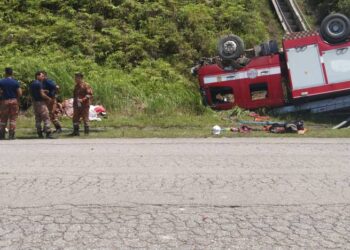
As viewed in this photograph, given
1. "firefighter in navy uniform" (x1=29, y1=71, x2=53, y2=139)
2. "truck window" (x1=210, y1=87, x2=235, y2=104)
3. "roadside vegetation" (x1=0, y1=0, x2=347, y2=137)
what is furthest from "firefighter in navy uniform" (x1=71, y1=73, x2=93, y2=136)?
"truck window" (x1=210, y1=87, x2=235, y2=104)

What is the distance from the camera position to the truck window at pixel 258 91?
1578 centimetres

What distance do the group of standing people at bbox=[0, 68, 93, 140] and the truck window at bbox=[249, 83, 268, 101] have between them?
205 inches

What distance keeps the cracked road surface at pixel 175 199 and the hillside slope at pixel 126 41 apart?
733 centimetres

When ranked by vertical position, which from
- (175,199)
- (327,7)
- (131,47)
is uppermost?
(327,7)

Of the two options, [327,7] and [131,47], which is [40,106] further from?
[327,7]

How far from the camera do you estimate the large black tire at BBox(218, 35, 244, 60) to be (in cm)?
1608

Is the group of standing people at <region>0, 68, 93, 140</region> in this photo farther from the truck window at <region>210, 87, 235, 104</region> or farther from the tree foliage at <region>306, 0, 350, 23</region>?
the tree foliage at <region>306, 0, 350, 23</region>

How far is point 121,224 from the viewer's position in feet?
16.5

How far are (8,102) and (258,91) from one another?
741cm

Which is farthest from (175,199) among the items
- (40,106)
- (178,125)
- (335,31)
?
(335,31)

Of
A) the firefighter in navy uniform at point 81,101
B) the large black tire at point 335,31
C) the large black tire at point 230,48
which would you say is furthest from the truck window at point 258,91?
the firefighter in navy uniform at point 81,101

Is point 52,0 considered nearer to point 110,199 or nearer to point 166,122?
point 166,122

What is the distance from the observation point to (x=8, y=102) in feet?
41.3

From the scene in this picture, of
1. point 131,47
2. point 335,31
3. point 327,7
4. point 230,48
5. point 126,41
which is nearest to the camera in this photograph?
point 335,31
